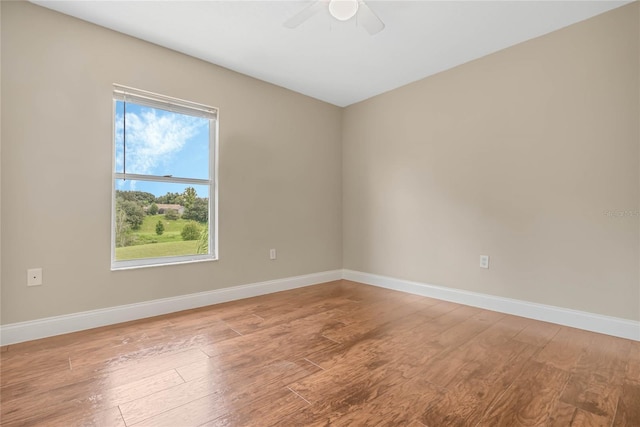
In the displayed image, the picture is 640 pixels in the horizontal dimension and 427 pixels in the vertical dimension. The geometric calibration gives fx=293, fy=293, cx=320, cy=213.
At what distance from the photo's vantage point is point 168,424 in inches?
49.8

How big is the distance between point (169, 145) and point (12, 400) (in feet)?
6.86

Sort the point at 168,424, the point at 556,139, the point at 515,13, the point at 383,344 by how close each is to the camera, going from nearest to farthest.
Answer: the point at 168,424
the point at 383,344
the point at 515,13
the point at 556,139

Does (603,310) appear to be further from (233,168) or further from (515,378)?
(233,168)

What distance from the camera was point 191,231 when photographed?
296cm

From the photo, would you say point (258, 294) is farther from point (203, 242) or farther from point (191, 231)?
point (191, 231)

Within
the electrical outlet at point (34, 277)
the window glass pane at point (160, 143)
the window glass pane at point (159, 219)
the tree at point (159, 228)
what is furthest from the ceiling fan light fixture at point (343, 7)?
the electrical outlet at point (34, 277)

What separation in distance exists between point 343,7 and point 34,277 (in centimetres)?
286

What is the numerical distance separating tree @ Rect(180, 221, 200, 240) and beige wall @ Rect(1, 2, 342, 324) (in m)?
0.25

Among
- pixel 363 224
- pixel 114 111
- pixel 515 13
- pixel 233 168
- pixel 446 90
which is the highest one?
pixel 515 13

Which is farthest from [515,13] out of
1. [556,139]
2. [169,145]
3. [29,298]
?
[29,298]

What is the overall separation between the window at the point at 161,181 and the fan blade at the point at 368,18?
1.75 m

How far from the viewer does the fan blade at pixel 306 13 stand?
6.27 feet

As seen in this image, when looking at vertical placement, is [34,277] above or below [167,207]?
below

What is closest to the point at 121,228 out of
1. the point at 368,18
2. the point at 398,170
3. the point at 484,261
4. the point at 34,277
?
the point at 34,277
